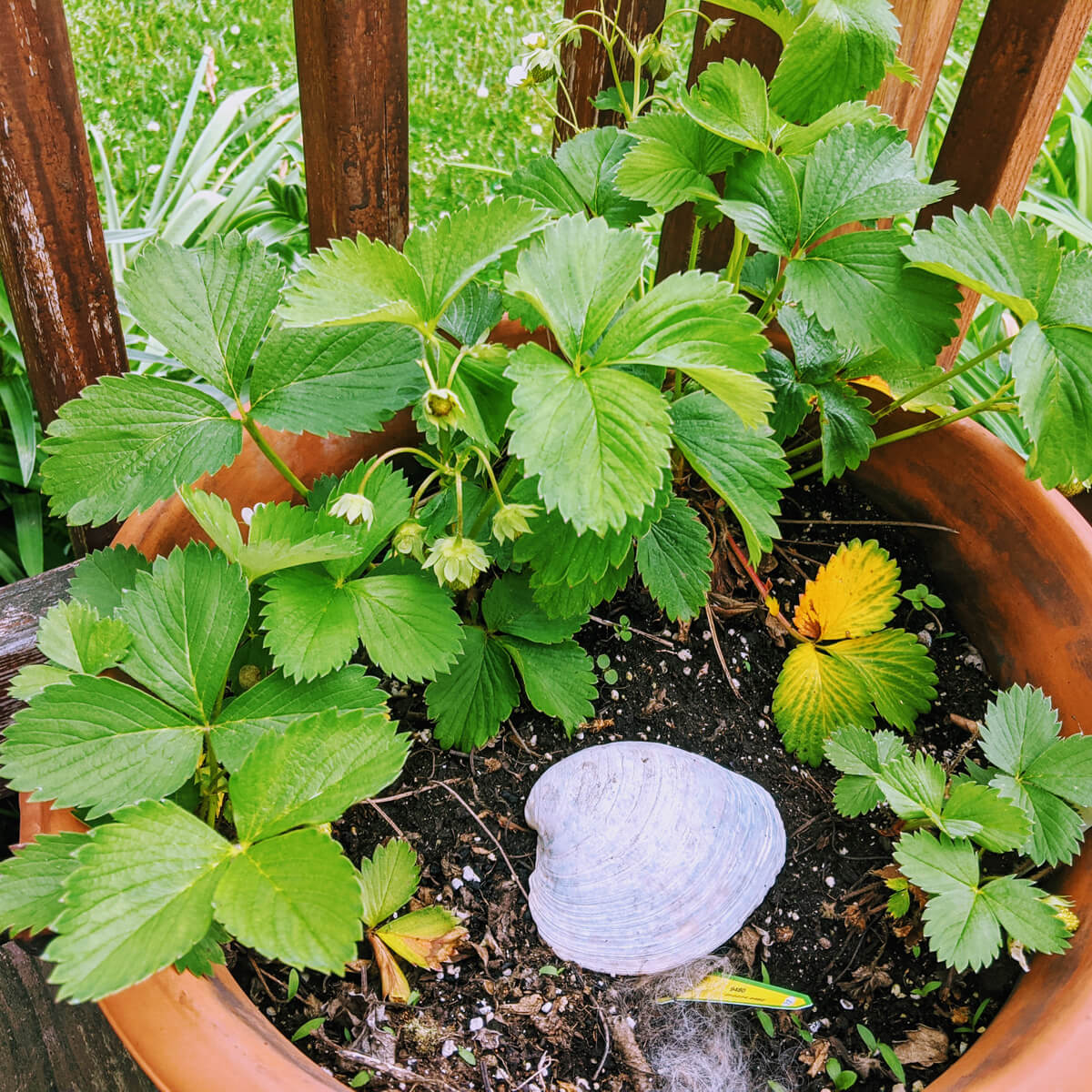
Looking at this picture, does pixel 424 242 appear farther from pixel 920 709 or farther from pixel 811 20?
pixel 920 709

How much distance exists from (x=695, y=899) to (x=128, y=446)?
0.57 metres

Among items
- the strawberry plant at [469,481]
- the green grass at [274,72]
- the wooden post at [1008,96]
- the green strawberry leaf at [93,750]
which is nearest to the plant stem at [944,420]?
the strawberry plant at [469,481]

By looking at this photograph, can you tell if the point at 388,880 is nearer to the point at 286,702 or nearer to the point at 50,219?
the point at 286,702

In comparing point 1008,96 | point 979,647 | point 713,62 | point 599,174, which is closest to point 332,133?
point 599,174

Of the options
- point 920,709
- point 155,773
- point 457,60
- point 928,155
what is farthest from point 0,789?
point 457,60

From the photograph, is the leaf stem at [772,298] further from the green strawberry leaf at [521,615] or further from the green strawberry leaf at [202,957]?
the green strawberry leaf at [202,957]

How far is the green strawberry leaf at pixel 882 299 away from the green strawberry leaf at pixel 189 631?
49cm

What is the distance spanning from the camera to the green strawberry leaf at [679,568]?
2.72 ft

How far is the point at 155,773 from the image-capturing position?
65cm

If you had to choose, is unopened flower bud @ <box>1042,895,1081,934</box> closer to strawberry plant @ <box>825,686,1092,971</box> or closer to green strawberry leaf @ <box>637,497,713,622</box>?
strawberry plant @ <box>825,686,1092,971</box>

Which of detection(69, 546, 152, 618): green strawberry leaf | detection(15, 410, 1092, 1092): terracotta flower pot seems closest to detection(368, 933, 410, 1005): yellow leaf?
detection(15, 410, 1092, 1092): terracotta flower pot

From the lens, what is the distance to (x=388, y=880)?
0.79 meters

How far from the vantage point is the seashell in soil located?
0.79m

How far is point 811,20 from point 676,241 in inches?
18.9
